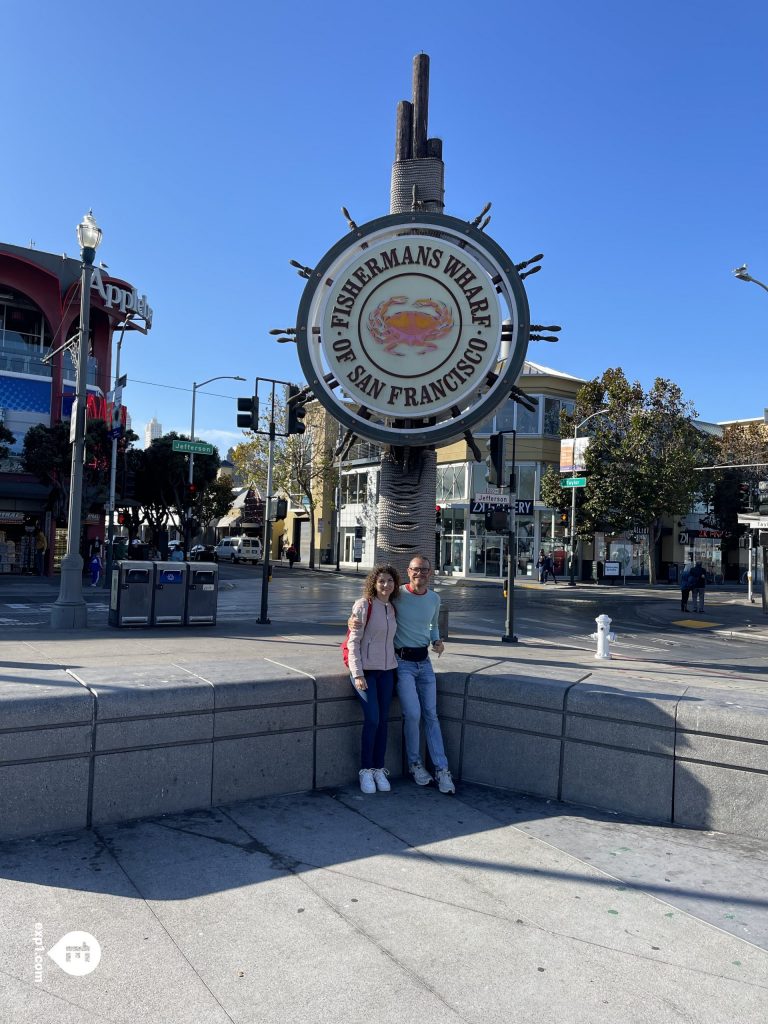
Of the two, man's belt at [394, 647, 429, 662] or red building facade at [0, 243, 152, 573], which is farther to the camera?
red building facade at [0, 243, 152, 573]

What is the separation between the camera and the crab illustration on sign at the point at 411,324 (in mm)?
9555

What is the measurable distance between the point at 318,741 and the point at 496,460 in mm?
7541

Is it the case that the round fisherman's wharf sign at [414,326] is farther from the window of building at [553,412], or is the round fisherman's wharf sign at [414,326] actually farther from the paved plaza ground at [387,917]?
the window of building at [553,412]

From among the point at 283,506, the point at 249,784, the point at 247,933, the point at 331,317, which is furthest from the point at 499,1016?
the point at 283,506

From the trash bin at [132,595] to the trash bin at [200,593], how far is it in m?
0.70

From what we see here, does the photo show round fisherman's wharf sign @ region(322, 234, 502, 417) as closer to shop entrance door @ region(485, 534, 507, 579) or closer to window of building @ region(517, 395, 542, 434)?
shop entrance door @ region(485, 534, 507, 579)

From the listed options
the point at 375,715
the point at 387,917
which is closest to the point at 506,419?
the point at 375,715

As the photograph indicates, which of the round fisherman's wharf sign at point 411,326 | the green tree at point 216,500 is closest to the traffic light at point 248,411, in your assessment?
the round fisherman's wharf sign at point 411,326

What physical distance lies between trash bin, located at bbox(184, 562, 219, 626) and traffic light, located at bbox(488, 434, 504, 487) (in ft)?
18.0

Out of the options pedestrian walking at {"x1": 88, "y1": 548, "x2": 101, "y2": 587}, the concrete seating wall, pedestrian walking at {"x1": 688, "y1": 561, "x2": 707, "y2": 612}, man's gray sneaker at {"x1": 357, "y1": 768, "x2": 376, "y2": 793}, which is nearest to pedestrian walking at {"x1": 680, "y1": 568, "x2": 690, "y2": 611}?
pedestrian walking at {"x1": 688, "y1": 561, "x2": 707, "y2": 612}

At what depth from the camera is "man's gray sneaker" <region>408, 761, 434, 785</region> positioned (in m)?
6.26

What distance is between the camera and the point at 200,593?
48.9 ft

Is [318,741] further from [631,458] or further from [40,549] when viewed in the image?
[631,458]

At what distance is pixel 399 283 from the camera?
9.62 m
